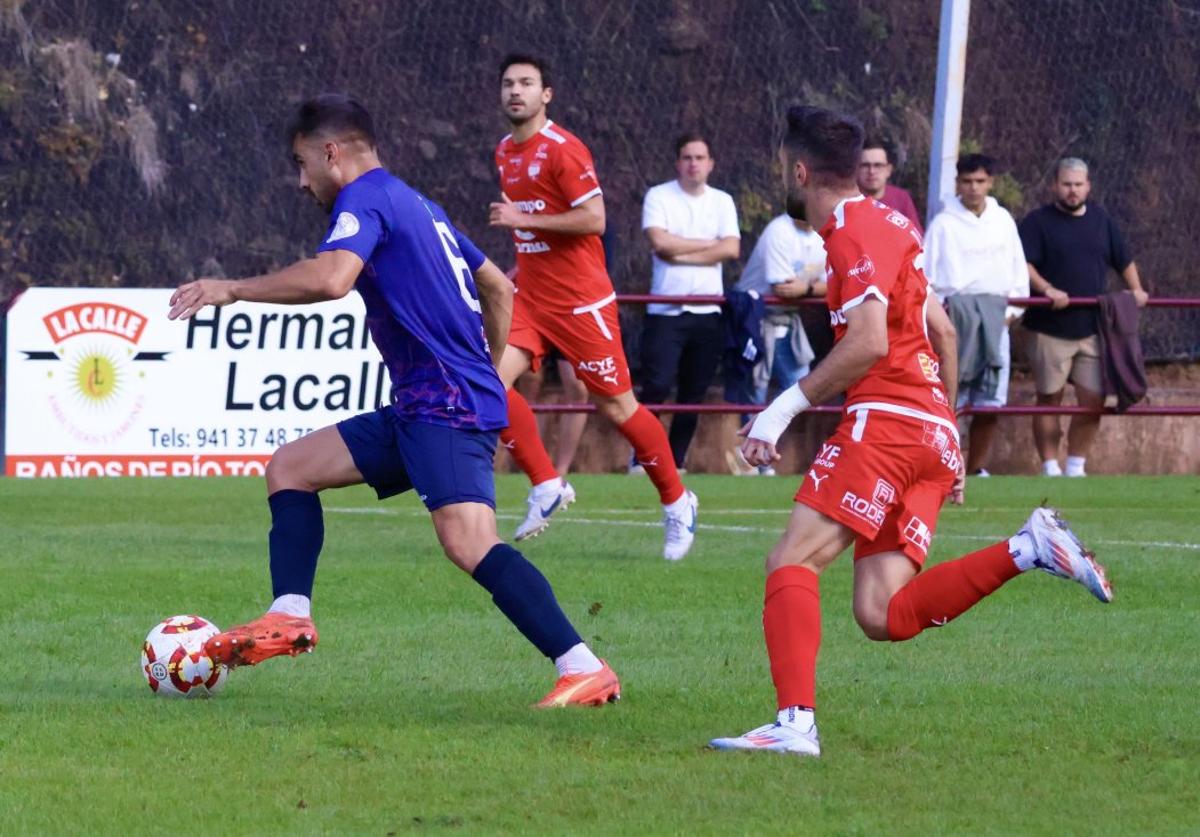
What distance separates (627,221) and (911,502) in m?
11.0

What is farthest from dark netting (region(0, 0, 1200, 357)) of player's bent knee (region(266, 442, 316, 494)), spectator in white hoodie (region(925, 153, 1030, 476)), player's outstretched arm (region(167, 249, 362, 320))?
player's outstretched arm (region(167, 249, 362, 320))

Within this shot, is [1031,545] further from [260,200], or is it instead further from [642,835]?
[260,200]

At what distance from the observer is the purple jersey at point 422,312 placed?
5734mm

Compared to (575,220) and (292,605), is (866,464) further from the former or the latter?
(575,220)

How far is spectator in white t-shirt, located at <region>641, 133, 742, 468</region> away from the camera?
14.6 meters

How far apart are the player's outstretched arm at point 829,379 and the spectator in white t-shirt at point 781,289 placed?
972 centimetres

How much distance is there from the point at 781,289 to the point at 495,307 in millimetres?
8756

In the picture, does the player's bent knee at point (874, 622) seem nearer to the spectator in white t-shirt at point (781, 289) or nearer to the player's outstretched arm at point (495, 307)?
the player's outstretched arm at point (495, 307)

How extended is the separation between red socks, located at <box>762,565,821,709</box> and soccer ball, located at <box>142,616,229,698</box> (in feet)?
5.50

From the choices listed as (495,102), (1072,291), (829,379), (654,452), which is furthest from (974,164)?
(829,379)

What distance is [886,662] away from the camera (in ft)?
22.0

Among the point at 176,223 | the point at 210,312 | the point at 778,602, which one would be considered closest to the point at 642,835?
the point at 778,602

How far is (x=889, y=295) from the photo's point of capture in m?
5.32

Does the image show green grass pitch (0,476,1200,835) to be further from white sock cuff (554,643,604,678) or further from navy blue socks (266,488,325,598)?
navy blue socks (266,488,325,598)
